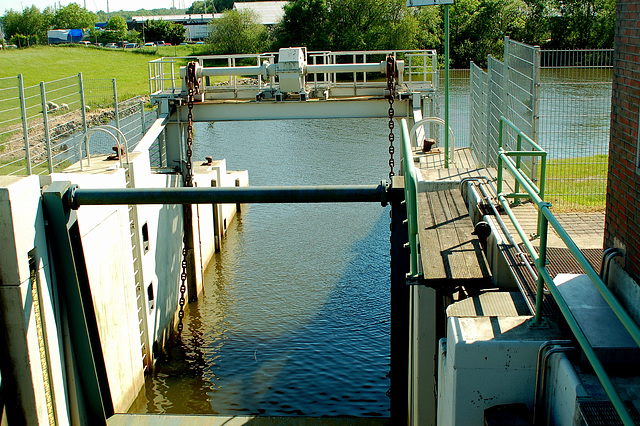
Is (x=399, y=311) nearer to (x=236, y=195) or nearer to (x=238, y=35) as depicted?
(x=236, y=195)

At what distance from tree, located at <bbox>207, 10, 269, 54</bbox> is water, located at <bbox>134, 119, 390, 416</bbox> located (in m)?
36.8

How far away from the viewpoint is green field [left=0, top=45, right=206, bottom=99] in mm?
47656

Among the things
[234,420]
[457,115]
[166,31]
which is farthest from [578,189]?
[166,31]

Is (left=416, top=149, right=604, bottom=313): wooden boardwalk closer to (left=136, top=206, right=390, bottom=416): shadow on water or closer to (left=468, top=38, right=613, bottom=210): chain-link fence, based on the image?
(left=468, top=38, right=613, bottom=210): chain-link fence

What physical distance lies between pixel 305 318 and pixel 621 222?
33.8 feet

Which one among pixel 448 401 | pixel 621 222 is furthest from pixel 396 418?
pixel 621 222

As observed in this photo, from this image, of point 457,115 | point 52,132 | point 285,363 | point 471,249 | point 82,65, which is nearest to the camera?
point 471,249

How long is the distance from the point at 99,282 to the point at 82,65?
52.2 meters

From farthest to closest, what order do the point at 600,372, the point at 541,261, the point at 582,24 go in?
the point at 582,24
the point at 541,261
the point at 600,372

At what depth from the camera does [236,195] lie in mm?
7387

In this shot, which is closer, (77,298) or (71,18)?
(77,298)

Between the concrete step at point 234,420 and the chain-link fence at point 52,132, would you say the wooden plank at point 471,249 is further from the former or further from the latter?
the chain-link fence at point 52,132

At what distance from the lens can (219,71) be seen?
17.0m

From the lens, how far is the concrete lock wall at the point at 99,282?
7074 mm
